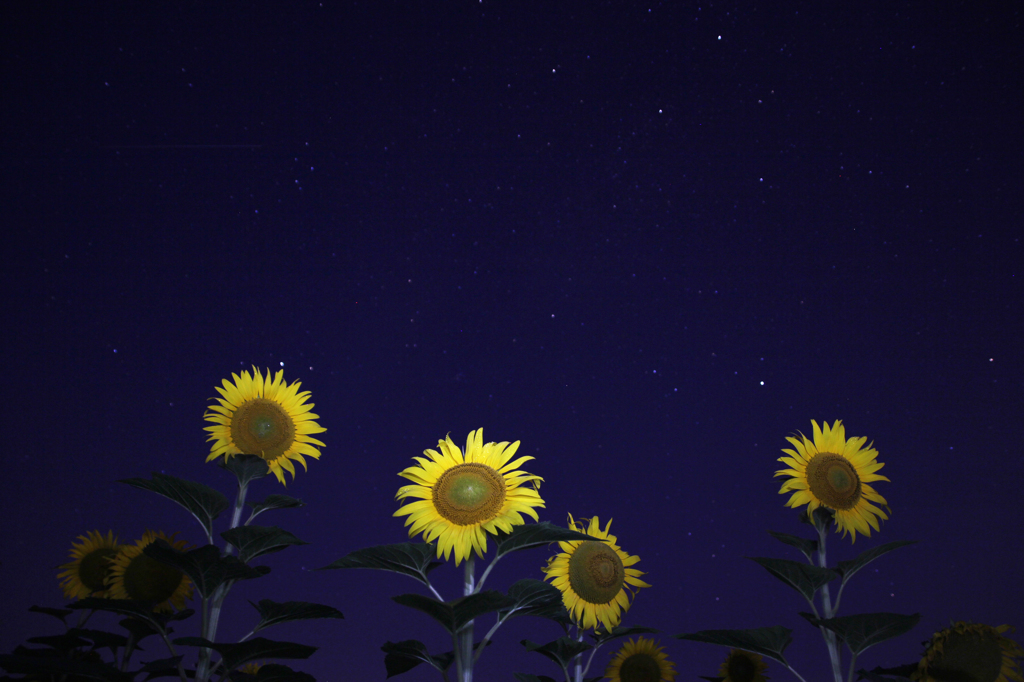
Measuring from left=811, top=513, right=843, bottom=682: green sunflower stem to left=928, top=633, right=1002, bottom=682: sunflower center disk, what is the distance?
0.30 meters

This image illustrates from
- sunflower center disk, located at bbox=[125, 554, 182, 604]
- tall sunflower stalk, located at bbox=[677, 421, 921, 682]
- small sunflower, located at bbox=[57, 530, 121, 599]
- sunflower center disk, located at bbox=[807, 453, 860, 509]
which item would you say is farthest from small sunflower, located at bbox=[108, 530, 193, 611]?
sunflower center disk, located at bbox=[807, 453, 860, 509]

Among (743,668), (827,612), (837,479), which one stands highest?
(837,479)

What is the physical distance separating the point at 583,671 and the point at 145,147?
4.59 metres

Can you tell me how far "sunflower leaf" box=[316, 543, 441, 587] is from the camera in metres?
1.72

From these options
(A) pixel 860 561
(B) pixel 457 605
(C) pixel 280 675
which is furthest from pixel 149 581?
(A) pixel 860 561

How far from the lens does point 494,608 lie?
1.63 m

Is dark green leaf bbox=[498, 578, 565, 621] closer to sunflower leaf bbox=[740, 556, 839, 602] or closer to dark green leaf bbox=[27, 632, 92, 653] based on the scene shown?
sunflower leaf bbox=[740, 556, 839, 602]

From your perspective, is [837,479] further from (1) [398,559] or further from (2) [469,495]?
(1) [398,559]

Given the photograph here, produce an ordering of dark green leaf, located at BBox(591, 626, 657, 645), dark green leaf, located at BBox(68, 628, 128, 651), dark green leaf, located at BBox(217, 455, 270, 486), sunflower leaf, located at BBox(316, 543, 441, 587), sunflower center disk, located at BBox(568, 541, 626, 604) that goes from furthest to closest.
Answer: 1. sunflower center disk, located at BBox(568, 541, 626, 604)
2. dark green leaf, located at BBox(591, 626, 657, 645)
3. dark green leaf, located at BBox(68, 628, 128, 651)
4. dark green leaf, located at BBox(217, 455, 270, 486)
5. sunflower leaf, located at BBox(316, 543, 441, 587)

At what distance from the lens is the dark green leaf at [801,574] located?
1956mm

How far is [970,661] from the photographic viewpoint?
195 cm

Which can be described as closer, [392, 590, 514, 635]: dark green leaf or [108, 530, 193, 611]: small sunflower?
[392, 590, 514, 635]: dark green leaf

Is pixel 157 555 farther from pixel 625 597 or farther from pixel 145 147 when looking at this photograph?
pixel 145 147

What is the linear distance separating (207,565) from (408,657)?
72cm
